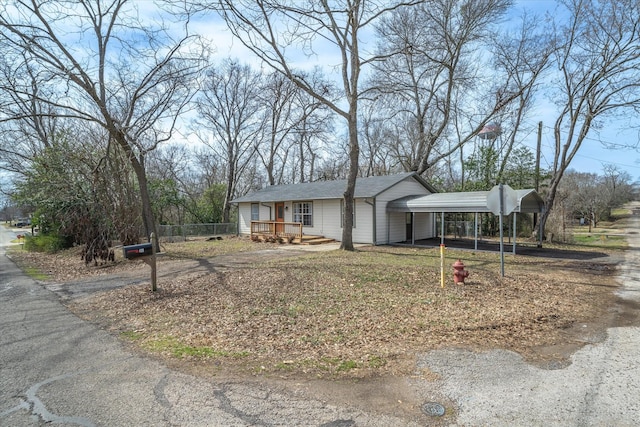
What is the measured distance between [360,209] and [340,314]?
11.9 m

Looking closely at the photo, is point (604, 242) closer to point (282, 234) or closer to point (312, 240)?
point (312, 240)

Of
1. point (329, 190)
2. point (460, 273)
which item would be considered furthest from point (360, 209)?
point (460, 273)

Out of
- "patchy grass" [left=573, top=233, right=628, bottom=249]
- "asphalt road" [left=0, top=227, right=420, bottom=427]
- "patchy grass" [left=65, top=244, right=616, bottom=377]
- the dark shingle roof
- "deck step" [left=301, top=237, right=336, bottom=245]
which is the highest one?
the dark shingle roof

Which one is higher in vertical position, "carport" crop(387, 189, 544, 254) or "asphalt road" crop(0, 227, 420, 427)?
"carport" crop(387, 189, 544, 254)

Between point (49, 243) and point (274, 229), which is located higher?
point (274, 229)

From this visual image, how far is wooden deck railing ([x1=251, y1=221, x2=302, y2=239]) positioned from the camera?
19.0 m

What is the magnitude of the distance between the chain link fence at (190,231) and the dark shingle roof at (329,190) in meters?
2.43

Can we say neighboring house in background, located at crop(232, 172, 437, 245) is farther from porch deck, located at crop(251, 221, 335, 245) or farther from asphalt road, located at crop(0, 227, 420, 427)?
asphalt road, located at crop(0, 227, 420, 427)

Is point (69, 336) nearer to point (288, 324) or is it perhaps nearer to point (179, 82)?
point (288, 324)

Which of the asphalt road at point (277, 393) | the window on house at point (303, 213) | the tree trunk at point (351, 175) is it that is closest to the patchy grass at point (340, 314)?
the asphalt road at point (277, 393)

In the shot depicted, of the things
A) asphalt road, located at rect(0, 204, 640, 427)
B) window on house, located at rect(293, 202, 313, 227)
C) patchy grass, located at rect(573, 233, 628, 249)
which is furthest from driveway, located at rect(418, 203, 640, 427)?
patchy grass, located at rect(573, 233, 628, 249)

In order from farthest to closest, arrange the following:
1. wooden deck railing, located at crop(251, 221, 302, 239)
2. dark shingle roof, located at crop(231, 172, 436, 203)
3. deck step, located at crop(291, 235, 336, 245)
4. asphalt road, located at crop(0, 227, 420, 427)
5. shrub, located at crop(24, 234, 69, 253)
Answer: wooden deck railing, located at crop(251, 221, 302, 239)
deck step, located at crop(291, 235, 336, 245)
dark shingle roof, located at crop(231, 172, 436, 203)
shrub, located at crop(24, 234, 69, 253)
asphalt road, located at crop(0, 227, 420, 427)

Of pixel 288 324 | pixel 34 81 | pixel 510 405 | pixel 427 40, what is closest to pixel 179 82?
pixel 34 81

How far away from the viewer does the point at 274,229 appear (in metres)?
19.6
